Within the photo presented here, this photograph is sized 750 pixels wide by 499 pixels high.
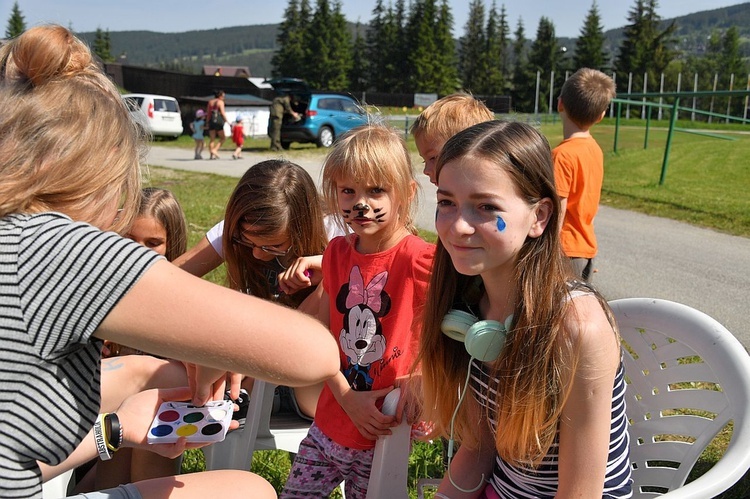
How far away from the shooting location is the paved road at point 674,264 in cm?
543

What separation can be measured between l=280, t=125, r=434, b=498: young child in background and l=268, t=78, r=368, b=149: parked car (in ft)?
55.8

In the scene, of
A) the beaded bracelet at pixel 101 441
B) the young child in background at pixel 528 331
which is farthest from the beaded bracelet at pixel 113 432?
the young child in background at pixel 528 331

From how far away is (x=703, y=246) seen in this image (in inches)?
287

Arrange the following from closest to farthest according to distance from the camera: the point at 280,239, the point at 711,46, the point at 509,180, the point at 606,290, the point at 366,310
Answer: the point at 509,180 → the point at 366,310 → the point at 280,239 → the point at 606,290 → the point at 711,46

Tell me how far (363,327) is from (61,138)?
1226mm

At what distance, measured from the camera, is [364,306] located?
2303mm

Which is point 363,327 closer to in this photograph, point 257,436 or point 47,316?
point 257,436

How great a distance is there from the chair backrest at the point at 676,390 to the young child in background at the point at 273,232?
111cm

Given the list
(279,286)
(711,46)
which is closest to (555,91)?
(711,46)

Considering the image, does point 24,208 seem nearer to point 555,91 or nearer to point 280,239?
point 280,239

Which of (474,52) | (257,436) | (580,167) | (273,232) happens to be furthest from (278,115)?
(474,52)

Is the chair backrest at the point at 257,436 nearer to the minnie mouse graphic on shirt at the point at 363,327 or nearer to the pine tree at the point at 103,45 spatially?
the minnie mouse graphic on shirt at the point at 363,327

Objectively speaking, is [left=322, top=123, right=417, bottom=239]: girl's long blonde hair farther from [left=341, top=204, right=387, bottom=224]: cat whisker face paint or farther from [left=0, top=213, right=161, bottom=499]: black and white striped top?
[left=0, top=213, right=161, bottom=499]: black and white striped top

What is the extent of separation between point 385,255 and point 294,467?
0.76 m
